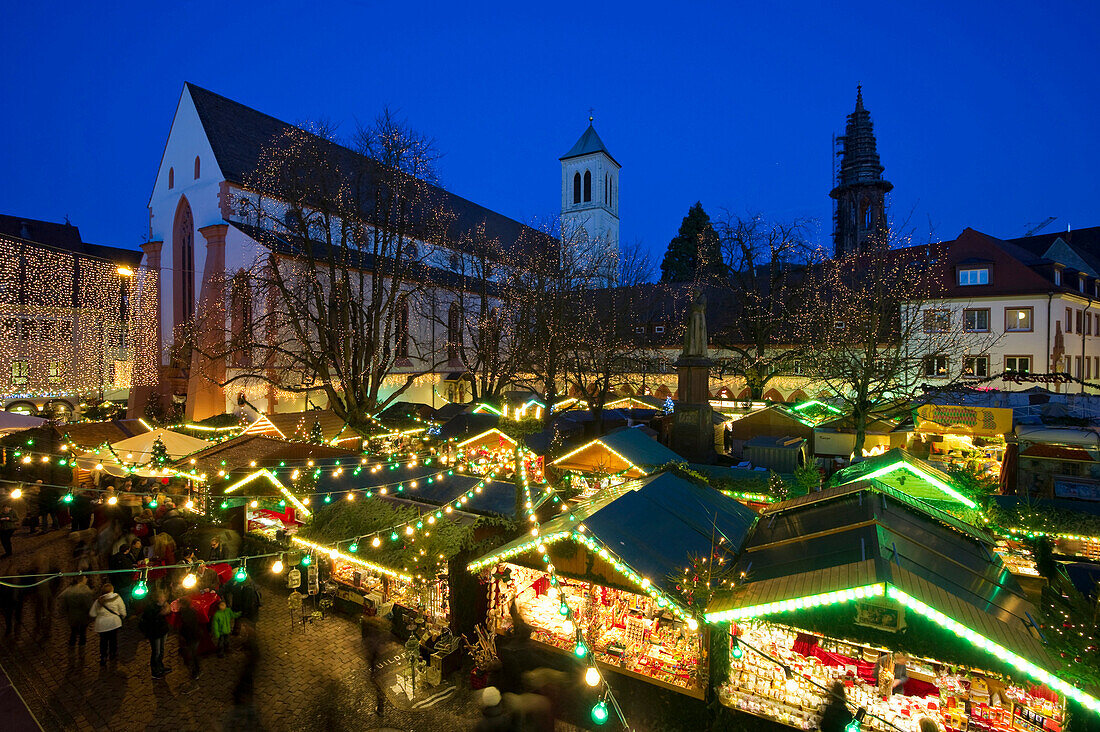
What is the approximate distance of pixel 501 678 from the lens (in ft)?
24.8

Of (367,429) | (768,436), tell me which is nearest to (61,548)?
(367,429)

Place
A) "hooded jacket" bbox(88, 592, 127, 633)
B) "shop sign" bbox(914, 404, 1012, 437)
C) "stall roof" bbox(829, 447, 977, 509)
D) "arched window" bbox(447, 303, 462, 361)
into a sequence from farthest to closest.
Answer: "arched window" bbox(447, 303, 462, 361)
"shop sign" bbox(914, 404, 1012, 437)
"stall roof" bbox(829, 447, 977, 509)
"hooded jacket" bbox(88, 592, 127, 633)

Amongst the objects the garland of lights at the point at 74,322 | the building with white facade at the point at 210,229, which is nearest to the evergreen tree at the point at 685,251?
the building with white facade at the point at 210,229

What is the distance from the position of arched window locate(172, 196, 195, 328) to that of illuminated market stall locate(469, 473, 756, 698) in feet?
91.7

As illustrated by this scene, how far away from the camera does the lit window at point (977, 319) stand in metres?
28.1

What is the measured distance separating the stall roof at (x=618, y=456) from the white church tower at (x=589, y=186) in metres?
47.0

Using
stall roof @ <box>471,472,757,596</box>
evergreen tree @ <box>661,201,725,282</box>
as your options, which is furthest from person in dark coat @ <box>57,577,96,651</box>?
evergreen tree @ <box>661,201,725,282</box>

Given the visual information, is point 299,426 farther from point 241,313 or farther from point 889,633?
point 889,633

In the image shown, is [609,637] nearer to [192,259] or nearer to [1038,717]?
[1038,717]

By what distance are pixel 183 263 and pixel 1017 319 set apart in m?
41.5

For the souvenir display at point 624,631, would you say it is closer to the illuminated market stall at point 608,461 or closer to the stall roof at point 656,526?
the stall roof at point 656,526

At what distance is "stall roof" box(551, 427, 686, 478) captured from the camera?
1282cm

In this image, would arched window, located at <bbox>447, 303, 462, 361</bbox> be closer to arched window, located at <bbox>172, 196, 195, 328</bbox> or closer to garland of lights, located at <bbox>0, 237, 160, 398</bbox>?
arched window, located at <bbox>172, 196, 195, 328</bbox>

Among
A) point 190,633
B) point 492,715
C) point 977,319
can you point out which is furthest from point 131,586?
point 977,319
